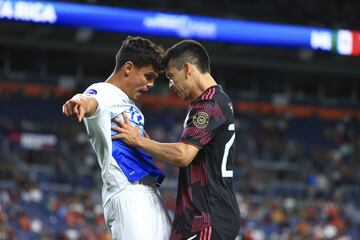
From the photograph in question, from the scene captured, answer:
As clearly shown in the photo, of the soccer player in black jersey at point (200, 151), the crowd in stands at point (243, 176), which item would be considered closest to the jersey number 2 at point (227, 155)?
the soccer player in black jersey at point (200, 151)

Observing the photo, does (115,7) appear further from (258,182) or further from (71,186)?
(258,182)

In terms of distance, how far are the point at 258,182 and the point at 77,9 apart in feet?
19.1

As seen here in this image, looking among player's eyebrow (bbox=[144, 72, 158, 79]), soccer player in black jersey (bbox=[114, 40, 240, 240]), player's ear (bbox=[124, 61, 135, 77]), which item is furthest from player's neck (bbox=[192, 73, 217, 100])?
player's ear (bbox=[124, 61, 135, 77])

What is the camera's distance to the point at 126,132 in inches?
157

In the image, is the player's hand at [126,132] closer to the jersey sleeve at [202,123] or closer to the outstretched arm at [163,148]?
the outstretched arm at [163,148]

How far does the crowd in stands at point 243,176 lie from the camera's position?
14266 mm

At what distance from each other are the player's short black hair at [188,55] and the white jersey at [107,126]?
33cm

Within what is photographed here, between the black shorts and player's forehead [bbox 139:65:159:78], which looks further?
player's forehead [bbox 139:65:159:78]

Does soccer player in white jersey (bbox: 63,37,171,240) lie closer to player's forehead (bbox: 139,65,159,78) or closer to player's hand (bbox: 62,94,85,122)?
player's forehead (bbox: 139,65,159,78)

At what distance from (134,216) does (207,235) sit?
0.39 metres

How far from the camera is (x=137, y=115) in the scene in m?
4.20

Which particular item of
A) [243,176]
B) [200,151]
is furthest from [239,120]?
[200,151]

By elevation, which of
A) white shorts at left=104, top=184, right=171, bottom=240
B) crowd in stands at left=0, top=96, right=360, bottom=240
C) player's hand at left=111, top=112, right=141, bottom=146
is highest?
player's hand at left=111, top=112, right=141, bottom=146

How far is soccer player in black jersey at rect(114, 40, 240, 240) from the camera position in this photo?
3973 mm
